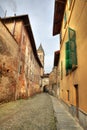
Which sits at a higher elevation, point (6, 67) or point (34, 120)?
point (6, 67)

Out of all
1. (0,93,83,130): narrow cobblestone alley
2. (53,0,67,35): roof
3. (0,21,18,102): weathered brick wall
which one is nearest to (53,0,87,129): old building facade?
(53,0,67,35): roof

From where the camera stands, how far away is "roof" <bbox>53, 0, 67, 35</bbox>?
10871 mm

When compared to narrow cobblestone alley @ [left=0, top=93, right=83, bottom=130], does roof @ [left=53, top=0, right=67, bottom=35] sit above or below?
above

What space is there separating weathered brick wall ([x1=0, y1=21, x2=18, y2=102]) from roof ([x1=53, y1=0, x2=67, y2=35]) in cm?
491

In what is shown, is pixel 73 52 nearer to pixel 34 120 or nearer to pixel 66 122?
pixel 66 122

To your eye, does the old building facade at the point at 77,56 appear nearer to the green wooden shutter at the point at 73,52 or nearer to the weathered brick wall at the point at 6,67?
the green wooden shutter at the point at 73,52

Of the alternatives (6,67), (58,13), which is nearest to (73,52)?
(6,67)

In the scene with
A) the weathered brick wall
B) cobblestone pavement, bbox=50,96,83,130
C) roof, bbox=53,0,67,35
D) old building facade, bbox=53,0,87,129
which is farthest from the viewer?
roof, bbox=53,0,67,35

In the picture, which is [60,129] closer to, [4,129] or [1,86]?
[4,129]

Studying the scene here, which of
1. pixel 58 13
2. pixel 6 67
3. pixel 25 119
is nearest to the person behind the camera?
pixel 25 119

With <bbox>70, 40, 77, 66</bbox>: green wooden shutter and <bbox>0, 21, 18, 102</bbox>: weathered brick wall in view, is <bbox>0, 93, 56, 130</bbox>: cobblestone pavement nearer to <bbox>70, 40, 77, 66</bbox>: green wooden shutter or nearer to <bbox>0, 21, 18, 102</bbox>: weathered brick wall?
<bbox>0, 21, 18, 102</bbox>: weathered brick wall

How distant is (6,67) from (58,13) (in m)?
7.05

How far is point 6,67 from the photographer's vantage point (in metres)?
10.5

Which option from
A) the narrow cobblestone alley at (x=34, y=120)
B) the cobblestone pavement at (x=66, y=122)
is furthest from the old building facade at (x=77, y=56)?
the narrow cobblestone alley at (x=34, y=120)
